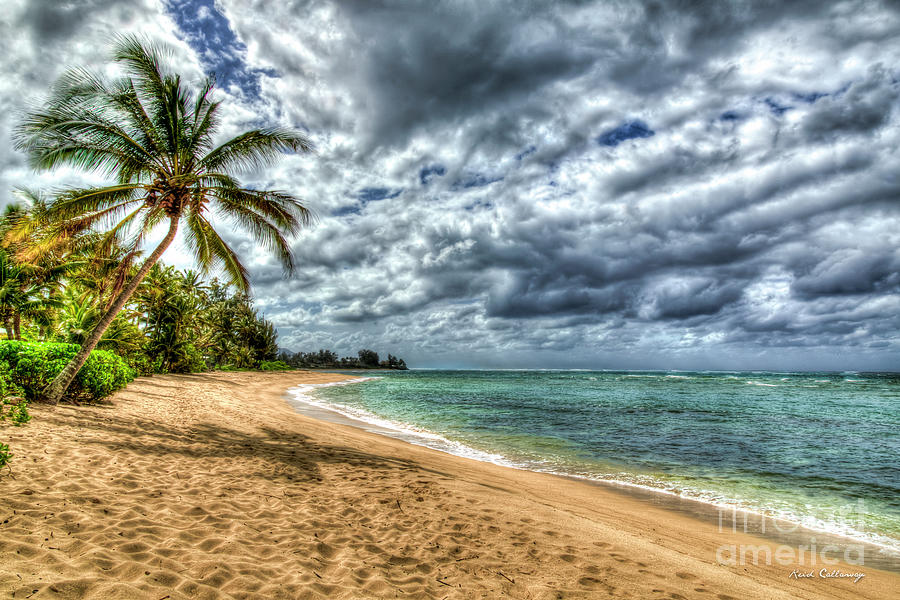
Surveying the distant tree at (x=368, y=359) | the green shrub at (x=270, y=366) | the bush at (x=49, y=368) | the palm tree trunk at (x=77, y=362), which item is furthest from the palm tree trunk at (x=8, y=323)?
the distant tree at (x=368, y=359)

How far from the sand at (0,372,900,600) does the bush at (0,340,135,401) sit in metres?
2.52

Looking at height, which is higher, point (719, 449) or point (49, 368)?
point (49, 368)

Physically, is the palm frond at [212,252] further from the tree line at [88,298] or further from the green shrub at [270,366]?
the green shrub at [270,366]

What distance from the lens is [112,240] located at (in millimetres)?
11797

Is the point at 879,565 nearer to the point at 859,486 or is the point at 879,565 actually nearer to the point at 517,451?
the point at 859,486

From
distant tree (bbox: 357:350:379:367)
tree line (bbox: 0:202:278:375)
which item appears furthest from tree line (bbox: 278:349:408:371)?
tree line (bbox: 0:202:278:375)

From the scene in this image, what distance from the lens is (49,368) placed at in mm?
9703

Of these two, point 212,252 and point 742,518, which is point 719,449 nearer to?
point 742,518

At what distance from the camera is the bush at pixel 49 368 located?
30.3ft

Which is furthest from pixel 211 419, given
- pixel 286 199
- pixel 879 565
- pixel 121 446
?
pixel 879 565

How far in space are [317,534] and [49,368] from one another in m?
9.77

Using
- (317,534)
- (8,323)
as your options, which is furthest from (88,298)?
(317,534)

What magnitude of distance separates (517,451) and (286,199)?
10.4 metres

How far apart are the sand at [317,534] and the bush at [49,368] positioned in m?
2.52
